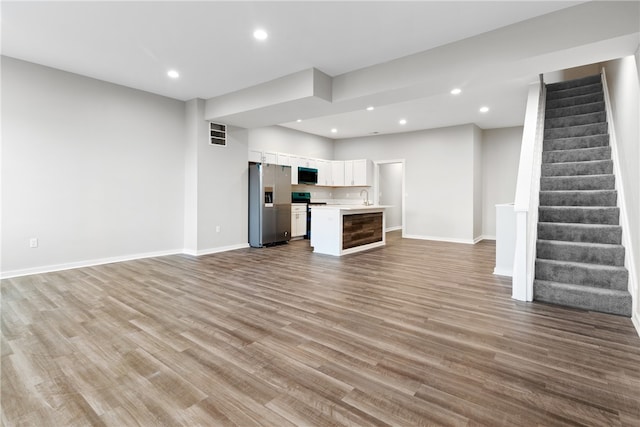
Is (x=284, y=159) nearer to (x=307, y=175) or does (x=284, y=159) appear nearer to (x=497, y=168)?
(x=307, y=175)

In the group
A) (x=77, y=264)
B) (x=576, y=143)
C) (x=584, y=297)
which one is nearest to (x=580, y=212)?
(x=584, y=297)

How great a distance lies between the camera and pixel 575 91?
5.31 metres

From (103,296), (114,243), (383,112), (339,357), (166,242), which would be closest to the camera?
(339,357)

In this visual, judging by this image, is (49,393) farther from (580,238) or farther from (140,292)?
(580,238)

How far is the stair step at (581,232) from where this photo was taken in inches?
135

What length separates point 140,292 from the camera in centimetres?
359

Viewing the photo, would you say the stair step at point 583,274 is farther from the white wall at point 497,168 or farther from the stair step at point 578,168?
the white wall at point 497,168

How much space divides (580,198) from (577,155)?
0.90 m

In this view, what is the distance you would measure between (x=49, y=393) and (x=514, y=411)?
8.24 ft


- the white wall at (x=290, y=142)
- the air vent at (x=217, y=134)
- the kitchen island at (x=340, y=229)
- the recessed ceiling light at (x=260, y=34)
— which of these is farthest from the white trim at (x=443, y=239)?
the recessed ceiling light at (x=260, y=34)

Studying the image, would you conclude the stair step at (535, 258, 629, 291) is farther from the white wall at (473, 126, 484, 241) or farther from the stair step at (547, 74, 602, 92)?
the white wall at (473, 126, 484, 241)

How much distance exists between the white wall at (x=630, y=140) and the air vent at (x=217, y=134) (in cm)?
600

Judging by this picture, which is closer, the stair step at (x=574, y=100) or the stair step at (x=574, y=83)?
the stair step at (x=574, y=100)

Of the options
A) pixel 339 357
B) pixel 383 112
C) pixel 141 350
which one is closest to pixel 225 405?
pixel 339 357
